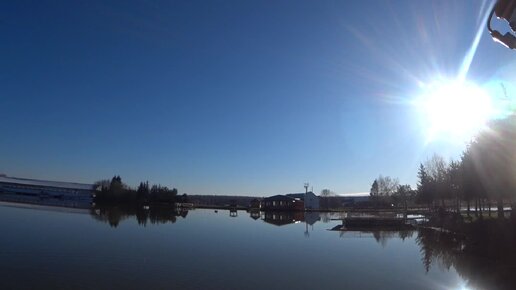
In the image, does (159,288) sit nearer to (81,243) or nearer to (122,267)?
(122,267)

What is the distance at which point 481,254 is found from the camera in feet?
103

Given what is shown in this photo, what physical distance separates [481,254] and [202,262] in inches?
758

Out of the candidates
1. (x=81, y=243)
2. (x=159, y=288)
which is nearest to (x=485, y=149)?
(x=159, y=288)

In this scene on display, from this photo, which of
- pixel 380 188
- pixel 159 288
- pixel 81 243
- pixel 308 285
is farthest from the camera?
pixel 380 188

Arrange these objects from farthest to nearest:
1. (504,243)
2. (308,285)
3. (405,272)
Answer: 1. (504,243)
2. (405,272)
3. (308,285)

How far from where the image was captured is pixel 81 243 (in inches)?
1324

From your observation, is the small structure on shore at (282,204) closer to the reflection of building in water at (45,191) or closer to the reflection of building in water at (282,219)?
the reflection of building in water at (282,219)

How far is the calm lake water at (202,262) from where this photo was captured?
2194cm

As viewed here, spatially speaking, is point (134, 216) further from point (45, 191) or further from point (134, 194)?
point (45, 191)

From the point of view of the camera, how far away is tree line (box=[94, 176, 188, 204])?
402ft

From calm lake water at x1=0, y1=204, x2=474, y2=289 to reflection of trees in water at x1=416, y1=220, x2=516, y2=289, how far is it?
0.70m

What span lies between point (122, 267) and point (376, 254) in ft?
64.9

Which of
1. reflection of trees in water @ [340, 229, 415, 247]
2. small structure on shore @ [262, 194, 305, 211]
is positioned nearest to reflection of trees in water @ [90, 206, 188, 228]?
reflection of trees in water @ [340, 229, 415, 247]

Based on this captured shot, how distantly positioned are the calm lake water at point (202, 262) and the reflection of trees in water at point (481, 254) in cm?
70
